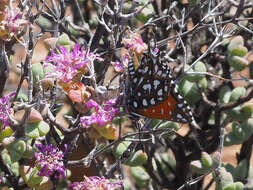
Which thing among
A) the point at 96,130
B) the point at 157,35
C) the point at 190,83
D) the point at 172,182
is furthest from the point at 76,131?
the point at 172,182

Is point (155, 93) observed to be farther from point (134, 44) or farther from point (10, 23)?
point (10, 23)

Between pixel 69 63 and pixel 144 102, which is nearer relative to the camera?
pixel 69 63

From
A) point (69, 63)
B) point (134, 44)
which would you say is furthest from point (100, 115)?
point (134, 44)

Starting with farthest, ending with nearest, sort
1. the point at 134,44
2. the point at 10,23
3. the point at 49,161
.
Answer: the point at 134,44 < the point at 49,161 < the point at 10,23

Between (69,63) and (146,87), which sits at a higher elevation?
(69,63)

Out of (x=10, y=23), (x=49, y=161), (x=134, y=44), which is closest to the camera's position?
(x=10, y=23)

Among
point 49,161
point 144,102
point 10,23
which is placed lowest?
point 49,161

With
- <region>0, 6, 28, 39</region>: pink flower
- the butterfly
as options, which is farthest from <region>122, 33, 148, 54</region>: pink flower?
<region>0, 6, 28, 39</region>: pink flower

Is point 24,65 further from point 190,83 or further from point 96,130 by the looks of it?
point 190,83
